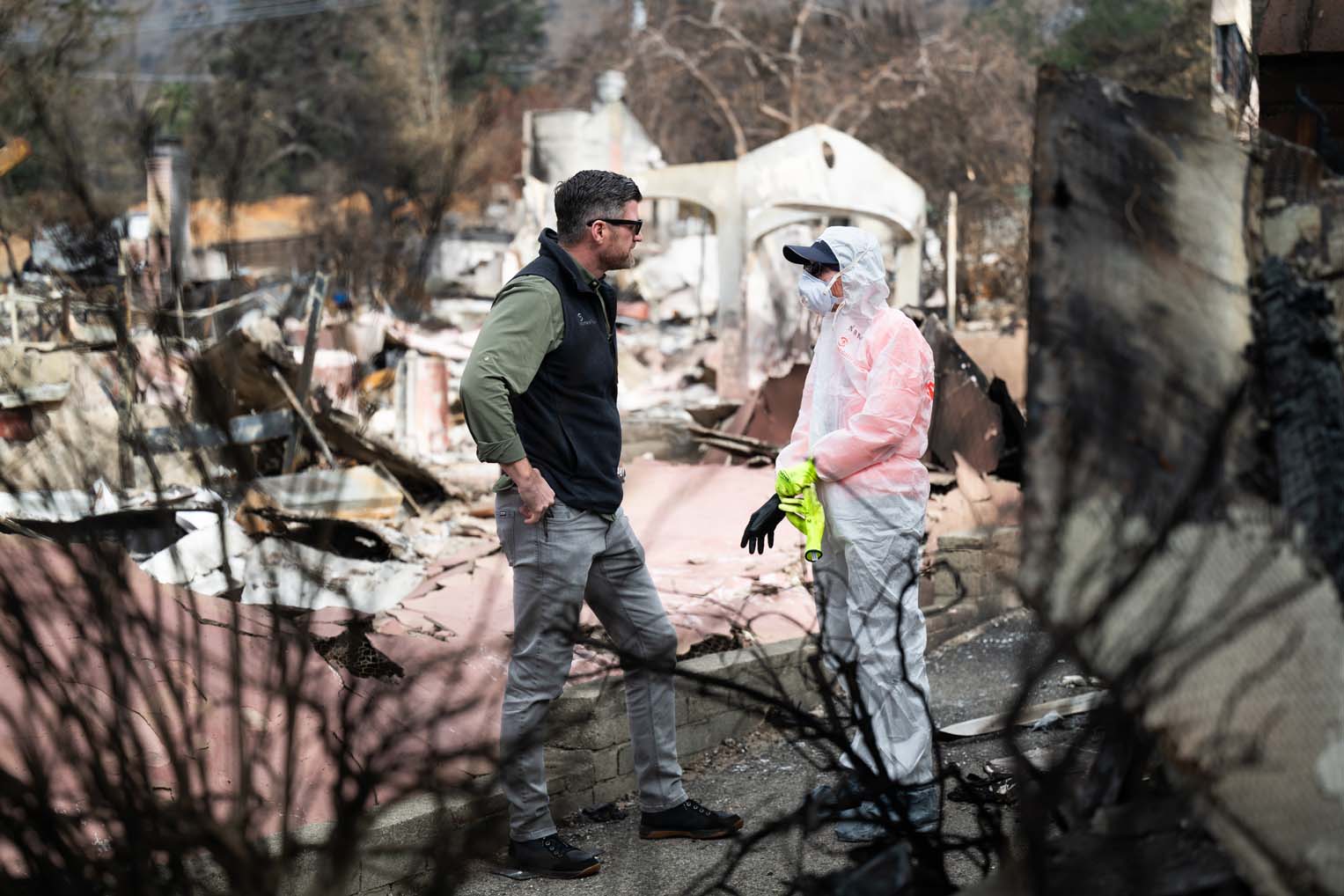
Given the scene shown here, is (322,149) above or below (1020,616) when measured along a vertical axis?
above

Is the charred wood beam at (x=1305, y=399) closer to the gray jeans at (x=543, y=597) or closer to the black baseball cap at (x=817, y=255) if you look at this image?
the gray jeans at (x=543, y=597)

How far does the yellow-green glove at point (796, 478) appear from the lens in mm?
4062

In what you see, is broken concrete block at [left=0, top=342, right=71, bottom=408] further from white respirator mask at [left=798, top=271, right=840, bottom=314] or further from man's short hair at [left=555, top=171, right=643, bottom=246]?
white respirator mask at [left=798, top=271, right=840, bottom=314]

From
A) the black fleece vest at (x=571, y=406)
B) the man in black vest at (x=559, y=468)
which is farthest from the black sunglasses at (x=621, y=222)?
the black fleece vest at (x=571, y=406)

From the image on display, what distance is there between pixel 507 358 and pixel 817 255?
1.03 m

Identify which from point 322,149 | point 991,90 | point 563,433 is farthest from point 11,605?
point 322,149

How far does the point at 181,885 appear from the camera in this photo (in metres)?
2.01

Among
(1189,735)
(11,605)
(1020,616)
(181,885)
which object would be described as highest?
(11,605)

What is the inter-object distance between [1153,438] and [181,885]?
151cm

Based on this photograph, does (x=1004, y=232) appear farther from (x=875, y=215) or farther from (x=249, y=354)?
(x=249, y=354)

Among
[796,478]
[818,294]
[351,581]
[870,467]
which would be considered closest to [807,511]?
[796,478]

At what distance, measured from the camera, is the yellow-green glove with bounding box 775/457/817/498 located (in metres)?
4.06

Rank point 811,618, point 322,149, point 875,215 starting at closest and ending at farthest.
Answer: point 811,618, point 875,215, point 322,149

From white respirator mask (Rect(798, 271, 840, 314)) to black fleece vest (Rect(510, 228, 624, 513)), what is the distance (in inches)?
26.0
